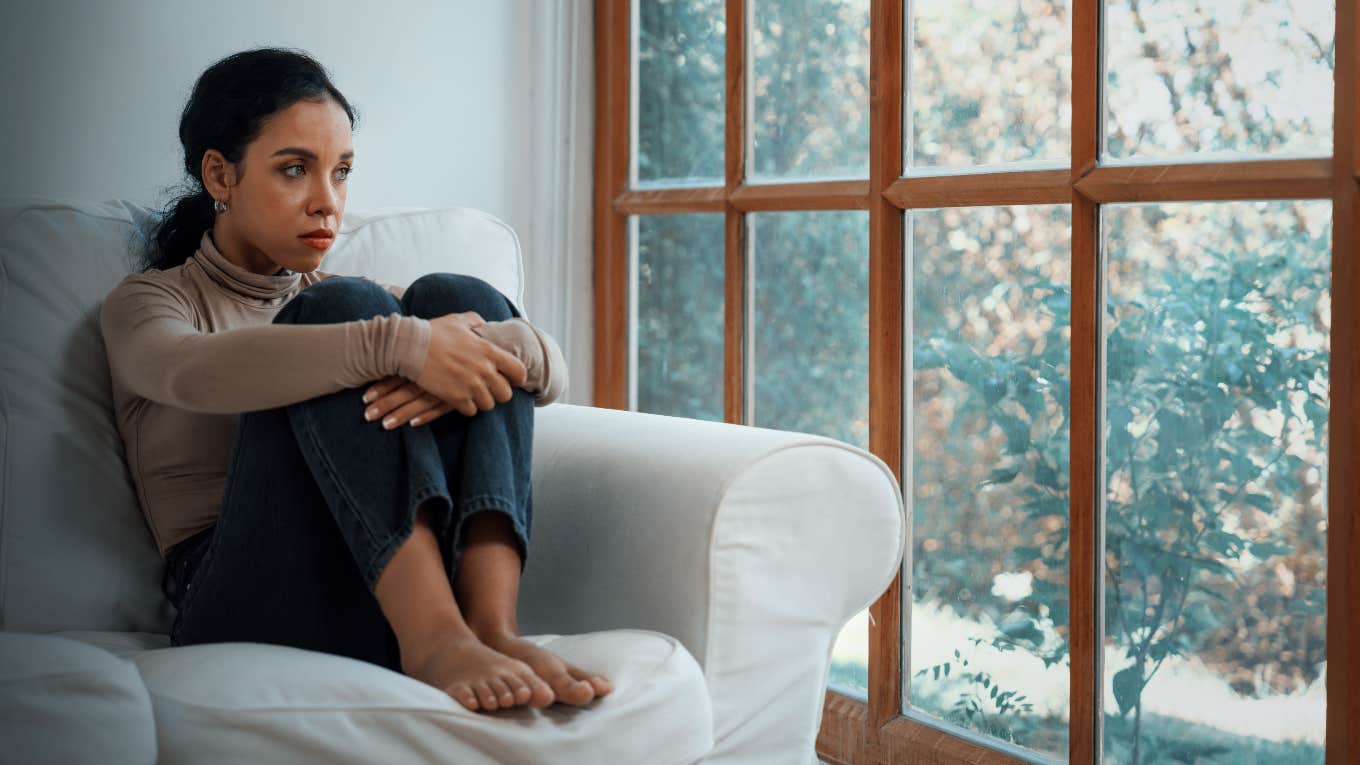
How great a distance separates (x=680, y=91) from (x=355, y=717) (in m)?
1.48

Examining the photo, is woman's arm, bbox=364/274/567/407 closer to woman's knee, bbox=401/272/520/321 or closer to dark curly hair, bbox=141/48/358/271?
woman's knee, bbox=401/272/520/321

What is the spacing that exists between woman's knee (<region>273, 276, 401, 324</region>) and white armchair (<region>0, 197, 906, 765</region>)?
28 centimetres

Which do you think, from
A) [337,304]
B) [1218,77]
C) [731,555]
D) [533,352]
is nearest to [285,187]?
[337,304]

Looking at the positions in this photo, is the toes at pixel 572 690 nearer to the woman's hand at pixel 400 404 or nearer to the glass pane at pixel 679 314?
the woman's hand at pixel 400 404

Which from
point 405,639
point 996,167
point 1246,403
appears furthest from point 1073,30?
point 405,639

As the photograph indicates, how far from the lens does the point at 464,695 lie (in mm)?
1027

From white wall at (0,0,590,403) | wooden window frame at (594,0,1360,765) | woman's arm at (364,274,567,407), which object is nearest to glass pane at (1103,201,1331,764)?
wooden window frame at (594,0,1360,765)

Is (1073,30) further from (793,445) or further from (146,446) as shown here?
(146,446)

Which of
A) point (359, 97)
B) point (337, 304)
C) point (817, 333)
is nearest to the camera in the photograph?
point (337, 304)

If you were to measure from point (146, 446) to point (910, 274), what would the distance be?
1009 mm

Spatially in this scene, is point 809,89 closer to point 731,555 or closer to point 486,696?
point 731,555

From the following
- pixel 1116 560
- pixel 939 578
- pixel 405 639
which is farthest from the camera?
pixel 939 578

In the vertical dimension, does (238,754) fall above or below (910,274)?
below

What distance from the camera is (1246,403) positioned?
55.4 inches
